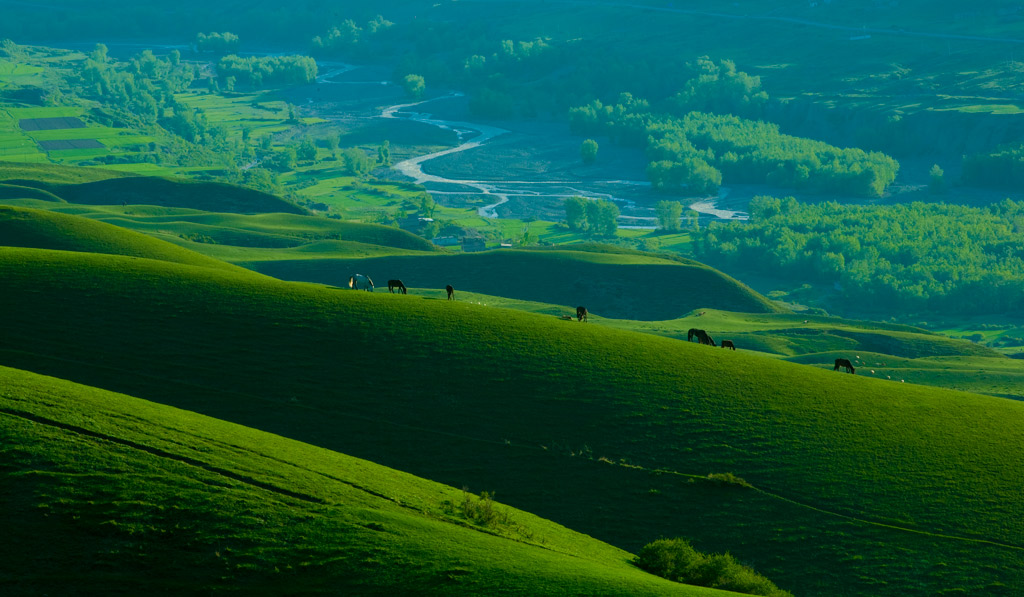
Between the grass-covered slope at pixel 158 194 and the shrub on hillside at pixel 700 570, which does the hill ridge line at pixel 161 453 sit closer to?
the shrub on hillside at pixel 700 570

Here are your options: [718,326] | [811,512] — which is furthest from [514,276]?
[811,512]

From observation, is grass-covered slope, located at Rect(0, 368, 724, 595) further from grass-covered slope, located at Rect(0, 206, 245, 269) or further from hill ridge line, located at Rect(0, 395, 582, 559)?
grass-covered slope, located at Rect(0, 206, 245, 269)

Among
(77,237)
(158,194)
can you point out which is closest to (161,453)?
(77,237)

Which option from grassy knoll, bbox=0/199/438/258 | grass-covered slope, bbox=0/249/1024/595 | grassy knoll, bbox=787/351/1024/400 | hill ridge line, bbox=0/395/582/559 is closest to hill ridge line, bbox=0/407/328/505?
hill ridge line, bbox=0/395/582/559

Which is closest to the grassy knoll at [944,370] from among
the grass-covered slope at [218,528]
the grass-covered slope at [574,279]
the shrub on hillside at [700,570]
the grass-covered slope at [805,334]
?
the grass-covered slope at [805,334]

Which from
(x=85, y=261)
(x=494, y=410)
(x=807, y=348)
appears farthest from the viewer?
(x=807, y=348)

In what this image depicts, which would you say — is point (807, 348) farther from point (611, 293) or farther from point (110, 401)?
point (110, 401)

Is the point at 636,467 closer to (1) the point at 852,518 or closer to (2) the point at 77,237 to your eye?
(1) the point at 852,518
